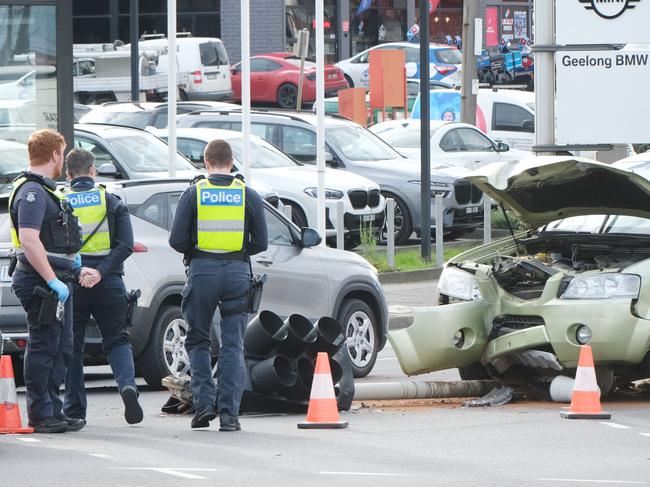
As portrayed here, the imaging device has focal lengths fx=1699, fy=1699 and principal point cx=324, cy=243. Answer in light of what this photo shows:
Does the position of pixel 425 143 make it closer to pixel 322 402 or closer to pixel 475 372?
pixel 475 372

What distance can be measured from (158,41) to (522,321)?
33672 mm

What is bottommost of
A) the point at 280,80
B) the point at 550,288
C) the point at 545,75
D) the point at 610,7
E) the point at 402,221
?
the point at 402,221

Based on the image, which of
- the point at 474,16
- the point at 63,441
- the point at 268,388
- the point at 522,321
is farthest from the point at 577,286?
the point at 474,16

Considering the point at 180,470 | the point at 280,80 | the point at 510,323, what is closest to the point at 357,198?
the point at 510,323

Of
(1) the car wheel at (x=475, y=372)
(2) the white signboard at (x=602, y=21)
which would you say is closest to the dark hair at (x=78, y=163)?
(1) the car wheel at (x=475, y=372)

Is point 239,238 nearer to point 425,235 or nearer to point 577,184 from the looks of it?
point 577,184

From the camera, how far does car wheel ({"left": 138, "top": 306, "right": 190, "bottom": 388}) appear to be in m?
12.9

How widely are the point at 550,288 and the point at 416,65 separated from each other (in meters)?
36.5

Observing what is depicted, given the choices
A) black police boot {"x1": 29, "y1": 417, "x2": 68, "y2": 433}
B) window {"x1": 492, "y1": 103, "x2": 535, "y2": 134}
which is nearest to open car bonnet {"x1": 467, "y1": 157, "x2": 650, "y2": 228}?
black police boot {"x1": 29, "y1": 417, "x2": 68, "y2": 433}

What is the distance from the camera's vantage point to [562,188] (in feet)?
39.8

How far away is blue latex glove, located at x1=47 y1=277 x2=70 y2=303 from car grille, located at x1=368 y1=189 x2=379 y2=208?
13.2 metres

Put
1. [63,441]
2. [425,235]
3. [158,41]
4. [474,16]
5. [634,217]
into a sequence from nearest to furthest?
[63,441], [634,217], [425,235], [474,16], [158,41]

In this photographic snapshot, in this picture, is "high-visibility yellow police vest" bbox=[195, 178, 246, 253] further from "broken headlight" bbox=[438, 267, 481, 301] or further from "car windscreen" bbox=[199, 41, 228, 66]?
→ "car windscreen" bbox=[199, 41, 228, 66]

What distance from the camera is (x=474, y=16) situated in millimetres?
31172
